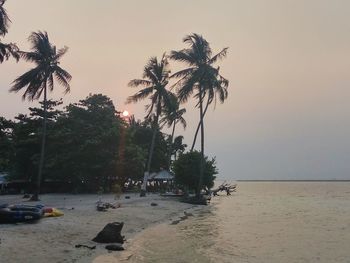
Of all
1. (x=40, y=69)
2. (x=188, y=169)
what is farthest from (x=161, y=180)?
(x=40, y=69)

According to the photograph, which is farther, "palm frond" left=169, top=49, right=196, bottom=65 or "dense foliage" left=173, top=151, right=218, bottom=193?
"dense foliage" left=173, top=151, right=218, bottom=193

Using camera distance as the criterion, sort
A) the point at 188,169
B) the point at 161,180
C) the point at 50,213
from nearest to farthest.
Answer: the point at 50,213, the point at 188,169, the point at 161,180

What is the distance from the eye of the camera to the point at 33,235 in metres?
18.5

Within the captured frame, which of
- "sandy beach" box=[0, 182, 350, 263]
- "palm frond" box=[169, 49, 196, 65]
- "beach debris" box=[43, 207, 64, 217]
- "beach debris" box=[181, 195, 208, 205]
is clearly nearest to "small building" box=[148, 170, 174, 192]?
"beach debris" box=[181, 195, 208, 205]

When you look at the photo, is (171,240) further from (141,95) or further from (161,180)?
(161,180)

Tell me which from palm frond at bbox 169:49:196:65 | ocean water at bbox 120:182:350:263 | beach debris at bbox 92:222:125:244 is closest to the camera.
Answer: ocean water at bbox 120:182:350:263

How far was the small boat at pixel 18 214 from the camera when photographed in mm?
21406

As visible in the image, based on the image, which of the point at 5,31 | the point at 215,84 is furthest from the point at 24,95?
the point at 215,84

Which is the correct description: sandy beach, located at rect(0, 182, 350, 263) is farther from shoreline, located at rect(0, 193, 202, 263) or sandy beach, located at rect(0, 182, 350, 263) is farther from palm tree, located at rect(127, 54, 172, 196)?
palm tree, located at rect(127, 54, 172, 196)

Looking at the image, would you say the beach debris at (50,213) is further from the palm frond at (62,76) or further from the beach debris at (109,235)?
the palm frond at (62,76)

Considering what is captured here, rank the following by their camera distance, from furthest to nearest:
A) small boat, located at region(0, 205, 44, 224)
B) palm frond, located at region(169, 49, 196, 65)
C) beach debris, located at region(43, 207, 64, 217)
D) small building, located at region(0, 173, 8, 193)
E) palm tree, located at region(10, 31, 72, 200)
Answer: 1. small building, located at region(0, 173, 8, 193)
2. palm frond, located at region(169, 49, 196, 65)
3. palm tree, located at region(10, 31, 72, 200)
4. beach debris, located at region(43, 207, 64, 217)
5. small boat, located at region(0, 205, 44, 224)

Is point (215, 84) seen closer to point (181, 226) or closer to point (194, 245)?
point (181, 226)

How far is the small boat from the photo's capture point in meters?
21.4

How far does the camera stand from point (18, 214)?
21.7 m
